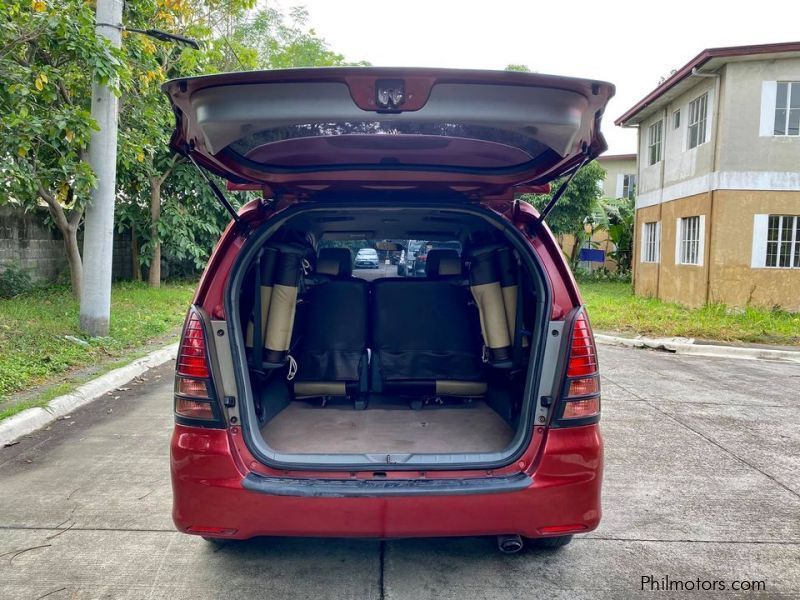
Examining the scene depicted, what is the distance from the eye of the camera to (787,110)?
1309 cm

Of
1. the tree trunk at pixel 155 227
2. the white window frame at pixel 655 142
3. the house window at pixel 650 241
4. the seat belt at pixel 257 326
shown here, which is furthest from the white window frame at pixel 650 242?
the seat belt at pixel 257 326

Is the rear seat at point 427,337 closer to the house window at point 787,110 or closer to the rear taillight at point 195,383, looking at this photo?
the rear taillight at point 195,383

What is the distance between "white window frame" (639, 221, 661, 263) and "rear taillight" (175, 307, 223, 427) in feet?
52.2

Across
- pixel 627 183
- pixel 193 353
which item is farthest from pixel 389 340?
pixel 627 183

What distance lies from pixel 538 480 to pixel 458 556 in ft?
2.51

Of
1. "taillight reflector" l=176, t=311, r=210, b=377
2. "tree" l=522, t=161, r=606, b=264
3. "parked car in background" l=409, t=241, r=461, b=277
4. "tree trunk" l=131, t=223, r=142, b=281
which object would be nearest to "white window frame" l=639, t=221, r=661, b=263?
"tree" l=522, t=161, r=606, b=264

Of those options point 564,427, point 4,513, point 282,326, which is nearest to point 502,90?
point 564,427

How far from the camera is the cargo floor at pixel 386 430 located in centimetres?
312

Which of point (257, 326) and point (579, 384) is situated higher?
point (257, 326)

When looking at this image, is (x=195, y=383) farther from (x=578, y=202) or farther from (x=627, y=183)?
(x=627, y=183)

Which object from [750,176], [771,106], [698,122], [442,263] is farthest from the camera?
[698,122]

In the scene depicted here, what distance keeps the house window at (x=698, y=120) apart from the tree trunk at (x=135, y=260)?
13872mm

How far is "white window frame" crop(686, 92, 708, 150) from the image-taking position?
46.5 feet

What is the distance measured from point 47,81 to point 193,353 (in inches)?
229
